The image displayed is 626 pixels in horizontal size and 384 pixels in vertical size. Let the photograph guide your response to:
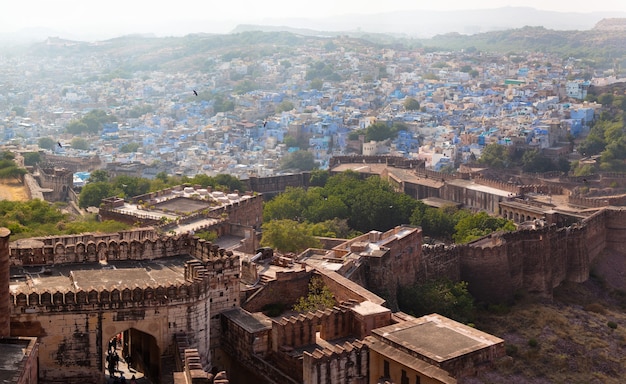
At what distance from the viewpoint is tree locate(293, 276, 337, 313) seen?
19.7 m

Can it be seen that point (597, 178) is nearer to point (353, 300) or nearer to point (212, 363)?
point (353, 300)

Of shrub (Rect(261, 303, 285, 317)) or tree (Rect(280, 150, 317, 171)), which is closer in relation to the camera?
shrub (Rect(261, 303, 285, 317))

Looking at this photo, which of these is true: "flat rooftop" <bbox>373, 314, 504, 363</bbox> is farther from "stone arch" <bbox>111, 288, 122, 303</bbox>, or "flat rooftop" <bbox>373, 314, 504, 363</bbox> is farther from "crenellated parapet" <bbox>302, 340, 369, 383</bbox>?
"stone arch" <bbox>111, 288, 122, 303</bbox>

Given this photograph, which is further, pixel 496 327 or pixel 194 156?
pixel 194 156

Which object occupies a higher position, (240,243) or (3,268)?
(3,268)

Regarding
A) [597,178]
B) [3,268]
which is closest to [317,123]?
[597,178]

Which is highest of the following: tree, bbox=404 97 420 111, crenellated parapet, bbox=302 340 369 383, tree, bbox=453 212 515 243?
crenellated parapet, bbox=302 340 369 383

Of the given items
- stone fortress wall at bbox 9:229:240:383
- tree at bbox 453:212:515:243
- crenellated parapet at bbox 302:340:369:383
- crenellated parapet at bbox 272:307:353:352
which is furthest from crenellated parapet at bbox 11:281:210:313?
tree at bbox 453:212:515:243

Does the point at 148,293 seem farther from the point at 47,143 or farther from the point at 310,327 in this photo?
the point at 47,143

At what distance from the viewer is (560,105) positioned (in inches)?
3012

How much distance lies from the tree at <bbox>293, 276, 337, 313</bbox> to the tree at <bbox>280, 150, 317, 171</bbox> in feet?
165

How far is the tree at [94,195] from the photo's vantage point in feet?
130

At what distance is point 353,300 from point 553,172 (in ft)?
122

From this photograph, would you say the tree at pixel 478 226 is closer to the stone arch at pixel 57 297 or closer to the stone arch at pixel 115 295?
the stone arch at pixel 115 295
